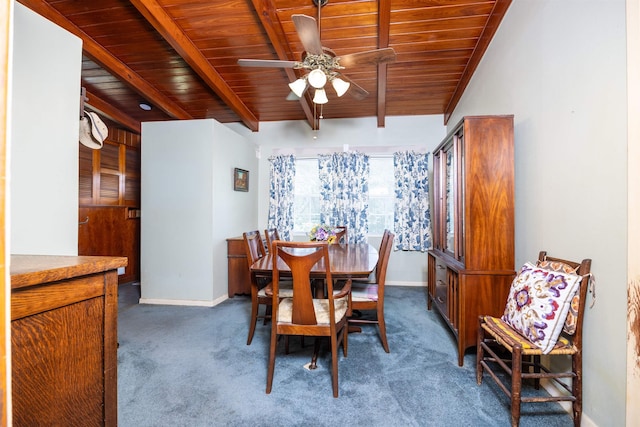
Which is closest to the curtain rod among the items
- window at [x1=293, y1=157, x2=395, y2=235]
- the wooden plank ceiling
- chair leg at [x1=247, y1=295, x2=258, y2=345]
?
window at [x1=293, y1=157, x2=395, y2=235]

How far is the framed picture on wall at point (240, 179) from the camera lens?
13.3 ft

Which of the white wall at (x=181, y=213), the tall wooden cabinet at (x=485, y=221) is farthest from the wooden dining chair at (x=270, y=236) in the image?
the tall wooden cabinet at (x=485, y=221)

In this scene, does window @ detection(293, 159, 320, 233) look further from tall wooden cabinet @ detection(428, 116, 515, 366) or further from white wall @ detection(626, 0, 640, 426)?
white wall @ detection(626, 0, 640, 426)

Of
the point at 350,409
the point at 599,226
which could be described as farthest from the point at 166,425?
the point at 599,226

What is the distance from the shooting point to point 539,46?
195cm

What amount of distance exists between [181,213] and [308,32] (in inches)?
104

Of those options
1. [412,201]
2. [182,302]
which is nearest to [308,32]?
[412,201]

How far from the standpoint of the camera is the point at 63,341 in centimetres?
74

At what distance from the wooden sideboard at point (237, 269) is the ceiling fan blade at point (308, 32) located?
252cm

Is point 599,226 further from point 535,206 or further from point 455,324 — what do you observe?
point 455,324

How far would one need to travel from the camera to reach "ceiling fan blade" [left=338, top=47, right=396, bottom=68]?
6.80ft

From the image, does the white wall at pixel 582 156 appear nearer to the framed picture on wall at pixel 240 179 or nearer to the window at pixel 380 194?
the window at pixel 380 194

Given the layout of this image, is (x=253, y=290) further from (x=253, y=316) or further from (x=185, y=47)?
(x=185, y=47)

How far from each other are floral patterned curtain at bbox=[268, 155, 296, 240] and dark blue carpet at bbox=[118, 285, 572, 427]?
2.04 meters
